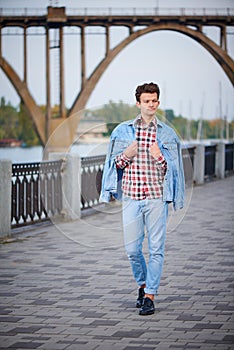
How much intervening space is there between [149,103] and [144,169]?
455mm

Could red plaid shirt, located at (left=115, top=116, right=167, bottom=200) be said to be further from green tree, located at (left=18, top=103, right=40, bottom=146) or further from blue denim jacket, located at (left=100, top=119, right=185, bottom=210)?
green tree, located at (left=18, top=103, right=40, bottom=146)

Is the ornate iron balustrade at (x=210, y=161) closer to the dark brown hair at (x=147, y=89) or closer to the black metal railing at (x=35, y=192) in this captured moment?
the black metal railing at (x=35, y=192)

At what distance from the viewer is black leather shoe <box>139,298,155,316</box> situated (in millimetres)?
5734

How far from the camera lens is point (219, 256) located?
859 cm

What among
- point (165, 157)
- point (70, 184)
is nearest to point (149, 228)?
point (165, 157)

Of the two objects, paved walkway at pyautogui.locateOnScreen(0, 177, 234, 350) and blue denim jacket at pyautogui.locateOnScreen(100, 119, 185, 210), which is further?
blue denim jacket at pyautogui.locateOnScreen(100, 119, 185, 210)

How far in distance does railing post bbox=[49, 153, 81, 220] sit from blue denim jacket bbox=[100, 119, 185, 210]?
6355mm

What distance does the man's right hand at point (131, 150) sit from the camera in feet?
18.1

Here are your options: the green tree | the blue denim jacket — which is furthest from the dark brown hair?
the green tree

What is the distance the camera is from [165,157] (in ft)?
18.5

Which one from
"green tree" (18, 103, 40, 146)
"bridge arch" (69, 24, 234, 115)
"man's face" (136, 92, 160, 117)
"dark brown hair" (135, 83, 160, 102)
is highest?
"bridge arch" (69, 24, 234, 115)

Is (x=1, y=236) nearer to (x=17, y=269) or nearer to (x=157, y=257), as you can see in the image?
(x=17, y=269)

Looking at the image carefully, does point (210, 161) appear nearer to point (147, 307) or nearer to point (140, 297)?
point (140, 297)

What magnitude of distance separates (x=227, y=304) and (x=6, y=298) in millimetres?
1756
